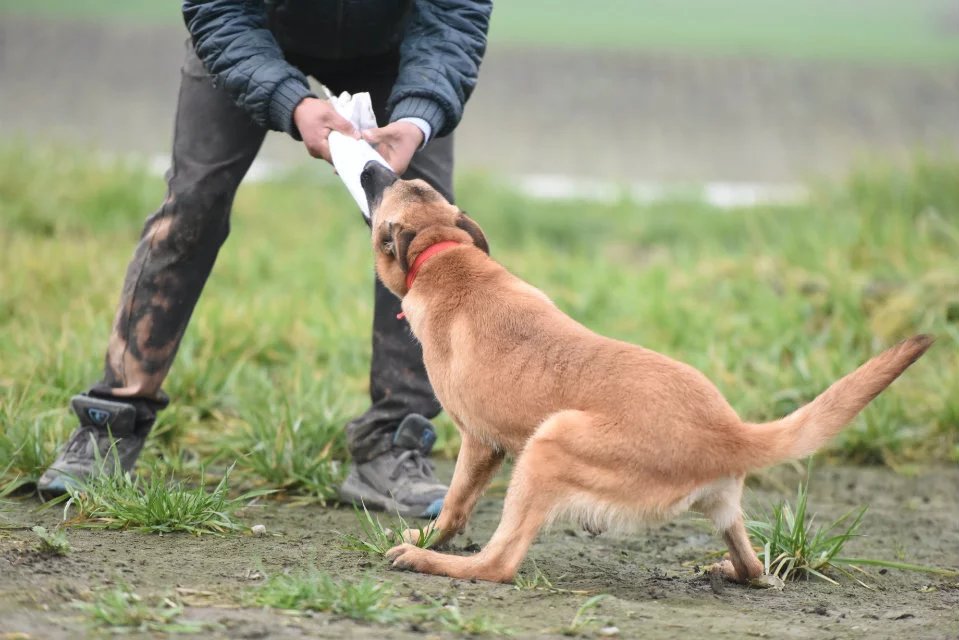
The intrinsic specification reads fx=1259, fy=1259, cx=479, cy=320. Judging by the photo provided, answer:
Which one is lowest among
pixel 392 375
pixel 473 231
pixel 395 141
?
pixel 392 375

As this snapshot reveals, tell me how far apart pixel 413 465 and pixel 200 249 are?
1.05 m

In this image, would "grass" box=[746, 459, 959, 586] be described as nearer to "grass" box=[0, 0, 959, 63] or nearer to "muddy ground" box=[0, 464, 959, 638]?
"muddy ground" box=[0, 464, 959, 638]

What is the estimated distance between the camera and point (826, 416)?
3.29m

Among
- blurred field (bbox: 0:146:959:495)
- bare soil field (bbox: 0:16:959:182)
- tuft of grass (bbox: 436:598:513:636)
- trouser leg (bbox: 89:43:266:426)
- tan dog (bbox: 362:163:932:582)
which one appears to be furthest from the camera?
bare soil field (bbox: 0:16:959:182)

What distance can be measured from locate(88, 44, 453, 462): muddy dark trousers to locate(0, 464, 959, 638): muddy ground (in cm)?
48

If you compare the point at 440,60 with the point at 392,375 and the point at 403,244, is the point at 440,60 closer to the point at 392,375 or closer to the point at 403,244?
the point at 403,244

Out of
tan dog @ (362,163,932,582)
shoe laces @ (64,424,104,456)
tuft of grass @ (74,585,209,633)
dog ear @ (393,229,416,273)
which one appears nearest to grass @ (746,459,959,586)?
tan dog @ (362,163,932,582)

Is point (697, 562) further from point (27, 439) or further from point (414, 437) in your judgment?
point (27, 439)

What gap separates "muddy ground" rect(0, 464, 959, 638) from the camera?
302 cm

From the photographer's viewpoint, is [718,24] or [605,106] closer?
[605,106]

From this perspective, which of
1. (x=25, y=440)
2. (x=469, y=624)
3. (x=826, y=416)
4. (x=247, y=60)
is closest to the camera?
(x=469, y=624)

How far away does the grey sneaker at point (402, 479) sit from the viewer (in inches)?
170

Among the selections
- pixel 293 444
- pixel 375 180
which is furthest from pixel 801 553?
pixel 293 444

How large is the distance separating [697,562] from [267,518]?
4.64 feet
